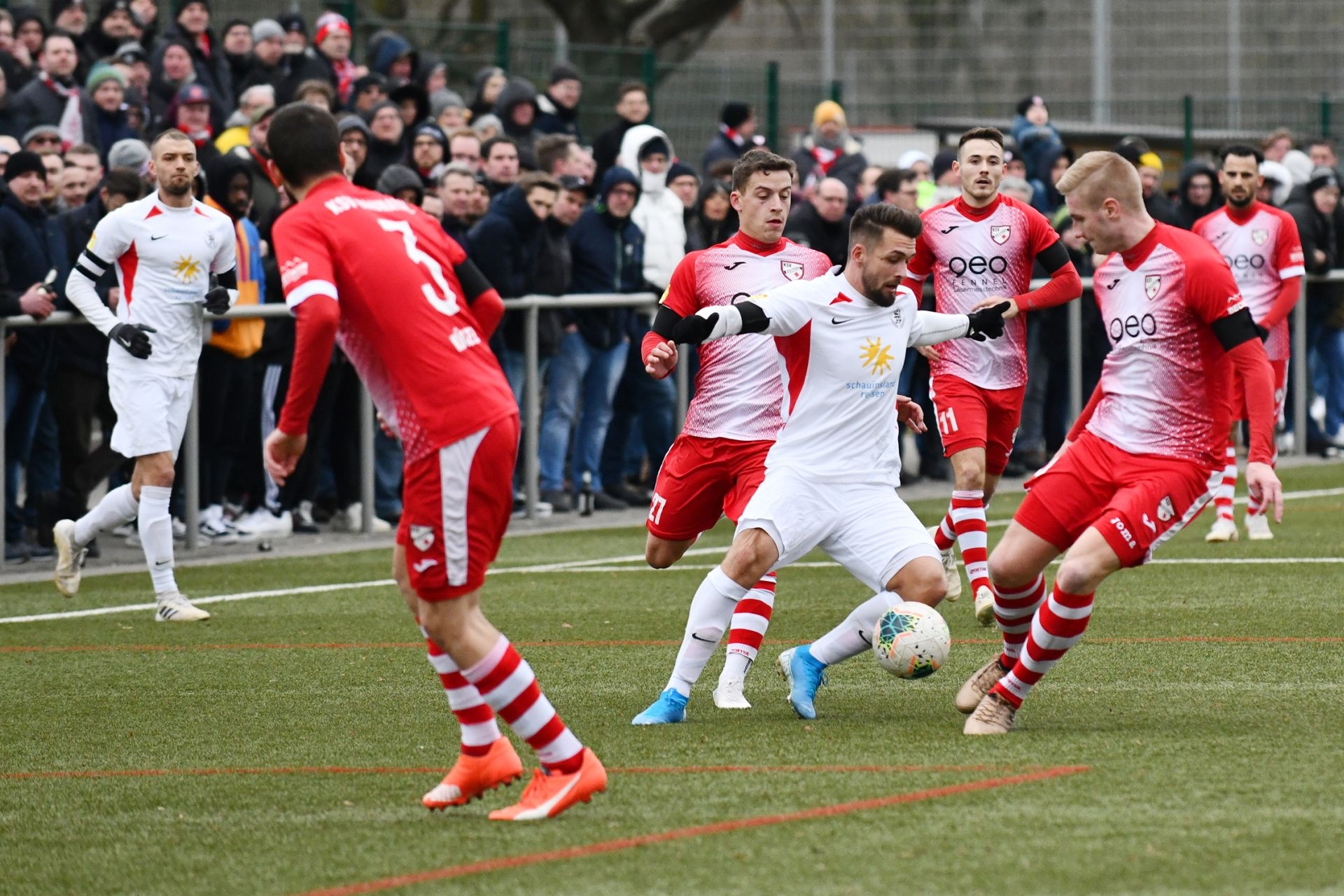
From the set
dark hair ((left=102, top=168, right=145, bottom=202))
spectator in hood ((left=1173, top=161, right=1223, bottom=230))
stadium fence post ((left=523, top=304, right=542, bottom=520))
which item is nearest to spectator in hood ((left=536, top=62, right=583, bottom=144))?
stadium fence post ((left=523, top=304, right=542, bottom=520))

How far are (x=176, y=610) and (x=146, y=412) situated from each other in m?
0.98

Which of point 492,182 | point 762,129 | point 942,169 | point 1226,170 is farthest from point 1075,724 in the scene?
point 762,129

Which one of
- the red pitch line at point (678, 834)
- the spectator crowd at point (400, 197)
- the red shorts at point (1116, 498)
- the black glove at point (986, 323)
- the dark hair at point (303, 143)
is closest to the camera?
the red pitch line at point (678, 834)

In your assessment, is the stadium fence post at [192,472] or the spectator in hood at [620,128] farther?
the spectator in hood at [620,128]

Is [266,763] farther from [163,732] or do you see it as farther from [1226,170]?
[1226,170]

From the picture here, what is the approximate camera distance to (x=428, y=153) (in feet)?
53.2

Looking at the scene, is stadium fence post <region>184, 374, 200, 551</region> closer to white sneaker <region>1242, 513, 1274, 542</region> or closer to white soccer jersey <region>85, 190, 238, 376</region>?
white soccer jersey <region>85, 190, 238, 376</region>

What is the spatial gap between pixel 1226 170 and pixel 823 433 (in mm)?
6904

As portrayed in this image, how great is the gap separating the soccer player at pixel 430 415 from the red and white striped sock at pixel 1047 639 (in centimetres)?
173

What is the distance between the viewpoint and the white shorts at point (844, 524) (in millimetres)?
7590

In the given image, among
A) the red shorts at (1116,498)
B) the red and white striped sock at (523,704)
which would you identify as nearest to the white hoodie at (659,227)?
the red shorts at (1116,498)

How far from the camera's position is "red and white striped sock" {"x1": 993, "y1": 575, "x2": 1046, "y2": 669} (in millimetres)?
7750

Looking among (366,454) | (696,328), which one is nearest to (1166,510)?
(696,328)

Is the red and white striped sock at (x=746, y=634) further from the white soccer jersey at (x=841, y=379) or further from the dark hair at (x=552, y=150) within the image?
the dark hair at (x=552, y=150)
